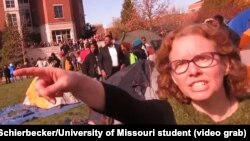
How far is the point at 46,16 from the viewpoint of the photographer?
48.1 metres

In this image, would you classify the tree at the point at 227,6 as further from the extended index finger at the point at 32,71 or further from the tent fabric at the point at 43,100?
the extended index finger at the point at 32,71

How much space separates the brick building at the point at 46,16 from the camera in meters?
46.7

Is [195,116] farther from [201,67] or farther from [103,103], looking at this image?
[103,103]

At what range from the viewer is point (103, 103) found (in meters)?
1.73

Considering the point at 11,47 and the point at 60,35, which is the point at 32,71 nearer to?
the point at 11,47

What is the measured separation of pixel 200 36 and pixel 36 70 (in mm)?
714

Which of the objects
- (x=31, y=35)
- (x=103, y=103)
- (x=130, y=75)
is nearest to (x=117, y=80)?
(x=130, y=75)

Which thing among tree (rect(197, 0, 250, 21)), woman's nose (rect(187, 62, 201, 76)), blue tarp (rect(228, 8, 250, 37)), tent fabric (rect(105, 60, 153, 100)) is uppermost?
tree (rect(197, 0, 250, 21))

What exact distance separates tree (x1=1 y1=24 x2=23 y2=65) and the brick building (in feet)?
21.8

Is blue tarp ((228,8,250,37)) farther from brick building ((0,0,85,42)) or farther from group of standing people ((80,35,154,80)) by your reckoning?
brick building ((0,0,85,42))

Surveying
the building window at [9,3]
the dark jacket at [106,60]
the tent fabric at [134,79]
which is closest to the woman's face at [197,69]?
the tent fabric at [134,79]

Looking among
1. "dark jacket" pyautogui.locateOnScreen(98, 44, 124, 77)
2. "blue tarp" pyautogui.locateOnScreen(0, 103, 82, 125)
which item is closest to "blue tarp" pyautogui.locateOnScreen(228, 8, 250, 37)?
"dark jacket" pyautogui.locateOnScreen(98, 44, 124, 77)

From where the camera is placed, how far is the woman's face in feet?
5.88

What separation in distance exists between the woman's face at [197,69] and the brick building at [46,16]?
45.3 meters
